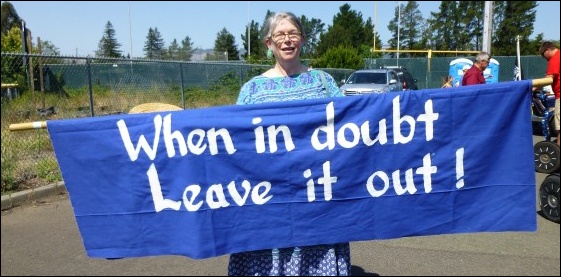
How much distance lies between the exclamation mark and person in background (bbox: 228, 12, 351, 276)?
69 centimetres

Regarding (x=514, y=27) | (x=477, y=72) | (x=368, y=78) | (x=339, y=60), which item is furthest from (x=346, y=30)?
(x=477, y=72)

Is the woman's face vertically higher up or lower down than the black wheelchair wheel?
higher up

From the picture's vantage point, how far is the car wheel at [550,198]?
5094 millimetres

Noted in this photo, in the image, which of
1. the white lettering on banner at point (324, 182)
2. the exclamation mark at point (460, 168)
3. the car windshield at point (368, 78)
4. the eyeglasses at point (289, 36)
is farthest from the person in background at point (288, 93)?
the car windshield at point (368, 78)

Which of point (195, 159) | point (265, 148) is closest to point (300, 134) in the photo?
point (265, 148)

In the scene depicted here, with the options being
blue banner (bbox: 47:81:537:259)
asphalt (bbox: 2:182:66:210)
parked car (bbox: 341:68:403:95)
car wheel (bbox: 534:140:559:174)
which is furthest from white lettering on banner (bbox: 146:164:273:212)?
parked car (bbox: 341:68:403:95)

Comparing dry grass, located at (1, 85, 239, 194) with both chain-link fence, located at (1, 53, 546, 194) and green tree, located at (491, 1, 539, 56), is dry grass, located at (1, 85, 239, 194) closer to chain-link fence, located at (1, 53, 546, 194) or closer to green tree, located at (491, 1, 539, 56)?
chain-link fence, located at (1, 53, 546, 194)

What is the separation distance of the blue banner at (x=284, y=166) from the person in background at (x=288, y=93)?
0.07m

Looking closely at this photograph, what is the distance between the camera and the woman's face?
2552 millimetres

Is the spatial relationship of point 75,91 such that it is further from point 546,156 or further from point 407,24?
point 407,24

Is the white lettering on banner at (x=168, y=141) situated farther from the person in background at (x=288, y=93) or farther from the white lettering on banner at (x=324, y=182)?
the white lettering on banner at (x=324, y=182)

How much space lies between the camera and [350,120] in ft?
8.71

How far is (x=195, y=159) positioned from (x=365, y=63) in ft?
103

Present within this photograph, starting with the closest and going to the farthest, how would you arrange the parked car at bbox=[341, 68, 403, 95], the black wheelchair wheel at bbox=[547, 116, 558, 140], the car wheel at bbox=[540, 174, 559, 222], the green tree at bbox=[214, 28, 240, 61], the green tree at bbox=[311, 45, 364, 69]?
the car wheel at bbox=[540, 174, 559, 222], the black wheelchair wheel at bbox=[547, 116, 558, 140], the parked car at bbox=[341, 68, 403, 95], the green tree at bbox=[311, 45, 364, 69], the green tree at bbox=[214, 28, 240, 61]
